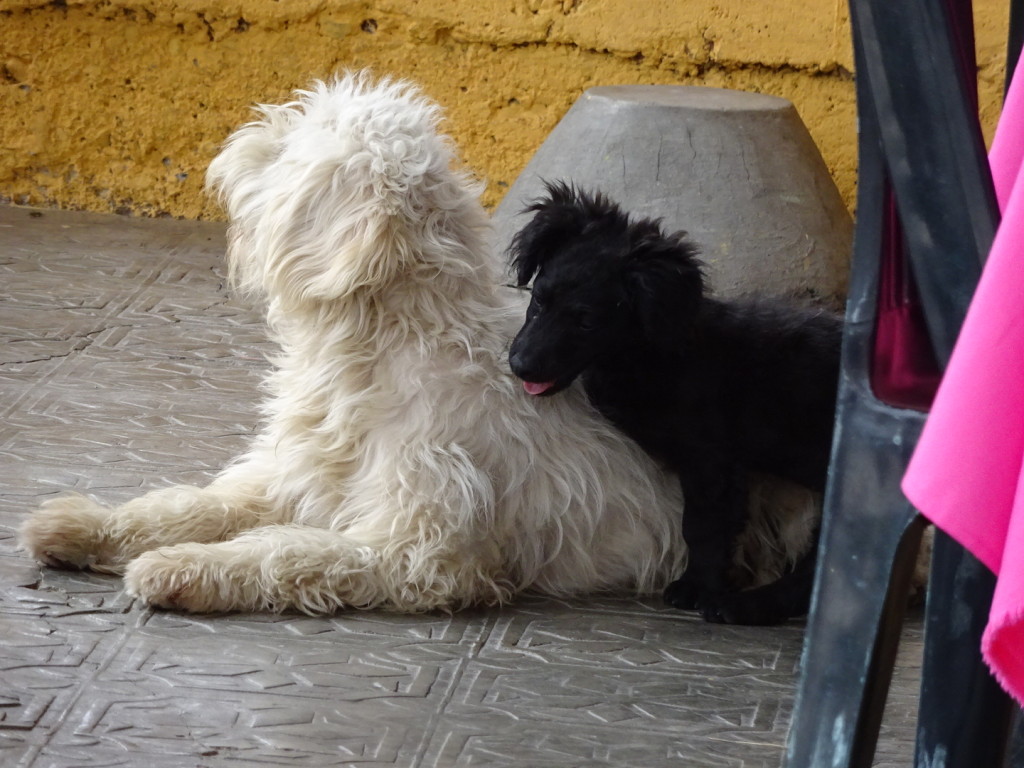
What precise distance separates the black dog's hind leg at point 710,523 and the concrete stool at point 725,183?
134 cm

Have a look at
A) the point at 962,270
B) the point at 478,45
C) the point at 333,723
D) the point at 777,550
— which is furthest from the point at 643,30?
the point at 962,270

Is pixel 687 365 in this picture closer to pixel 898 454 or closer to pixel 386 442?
pixel 386 442

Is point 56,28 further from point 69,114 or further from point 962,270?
point 962,270

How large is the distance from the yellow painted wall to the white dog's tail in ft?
7.73

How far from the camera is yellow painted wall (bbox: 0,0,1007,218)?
193 inches

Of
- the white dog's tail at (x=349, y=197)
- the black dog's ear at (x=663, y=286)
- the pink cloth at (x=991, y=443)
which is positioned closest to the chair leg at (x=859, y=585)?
the pink cloth at (x=991, y=443)

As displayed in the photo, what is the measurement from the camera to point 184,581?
2570 mm

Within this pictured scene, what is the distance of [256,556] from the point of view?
2.63 metres

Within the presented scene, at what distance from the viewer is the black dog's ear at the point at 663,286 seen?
247 cm

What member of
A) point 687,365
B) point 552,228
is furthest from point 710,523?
point 552,228

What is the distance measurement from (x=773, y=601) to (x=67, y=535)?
1.49 metres

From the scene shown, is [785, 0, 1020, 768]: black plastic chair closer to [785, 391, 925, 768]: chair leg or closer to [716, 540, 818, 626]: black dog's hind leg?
[785, 391, 925, 768]: chair leg

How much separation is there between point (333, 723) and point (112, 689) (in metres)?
0.41

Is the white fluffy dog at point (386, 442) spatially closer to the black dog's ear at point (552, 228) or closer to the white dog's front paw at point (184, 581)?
the white dog's front paw at point (184, 581)
